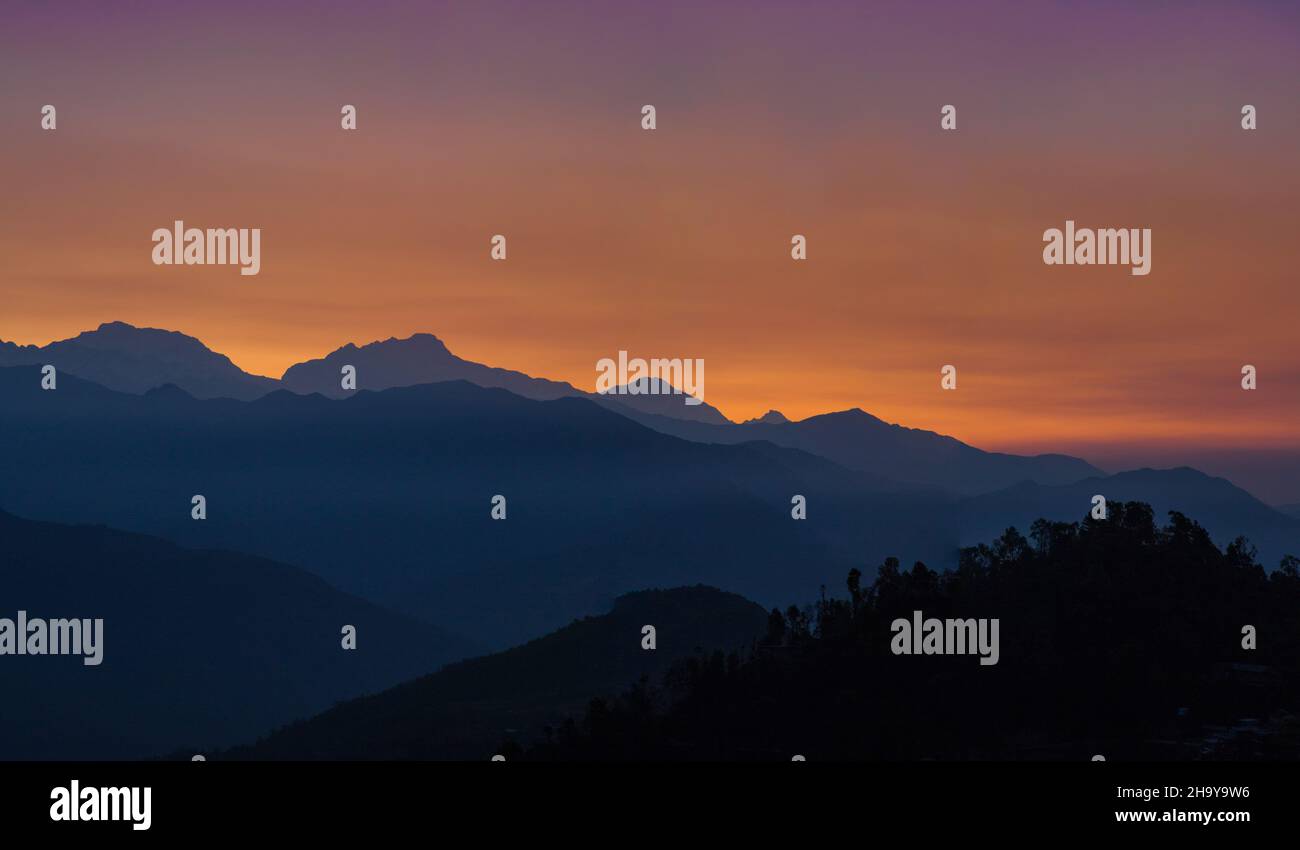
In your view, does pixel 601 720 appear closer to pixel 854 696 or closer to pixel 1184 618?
pixel 854 696

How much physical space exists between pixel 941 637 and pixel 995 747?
20.2m

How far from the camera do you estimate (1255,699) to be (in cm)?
9231
